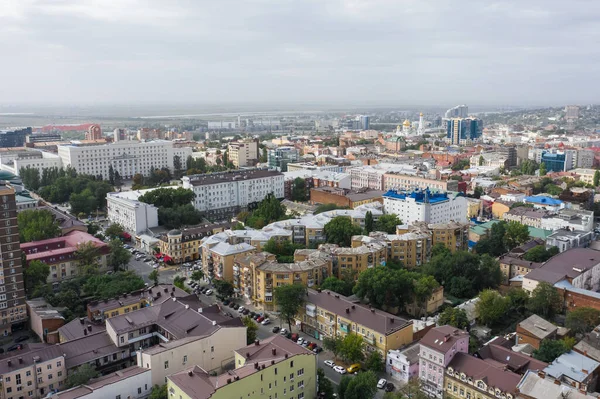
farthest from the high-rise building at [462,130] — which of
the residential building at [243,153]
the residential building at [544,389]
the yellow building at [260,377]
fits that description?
the yellow building at [260,377]

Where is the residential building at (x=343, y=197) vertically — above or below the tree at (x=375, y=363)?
above

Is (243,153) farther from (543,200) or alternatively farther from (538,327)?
(538,327)

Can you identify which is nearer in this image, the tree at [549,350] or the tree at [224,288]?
the tree at [549,350]

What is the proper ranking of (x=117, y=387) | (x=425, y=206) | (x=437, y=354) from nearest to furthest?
(x=117, y=387), (x=437, y=354), (x=425, y=206)

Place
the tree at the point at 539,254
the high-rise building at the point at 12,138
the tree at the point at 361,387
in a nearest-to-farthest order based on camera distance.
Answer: the tree at the point at 361,387, the tree at the point at 539,254, the high-rise building at the point at 12,138

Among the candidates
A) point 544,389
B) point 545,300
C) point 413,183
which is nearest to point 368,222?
point 545,300

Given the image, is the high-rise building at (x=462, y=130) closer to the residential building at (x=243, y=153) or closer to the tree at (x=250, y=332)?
the residential building at (x=243, y=153)

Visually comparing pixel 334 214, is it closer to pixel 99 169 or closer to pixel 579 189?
pixel 579 189

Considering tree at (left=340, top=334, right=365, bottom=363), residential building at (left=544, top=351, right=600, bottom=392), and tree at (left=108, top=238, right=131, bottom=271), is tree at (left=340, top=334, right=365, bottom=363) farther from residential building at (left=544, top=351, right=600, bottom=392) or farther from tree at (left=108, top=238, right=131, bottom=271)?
tree at (left=108, top=238, right=131, bottom=271)
